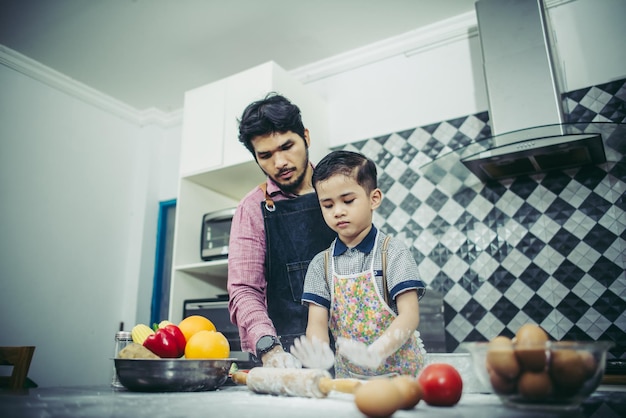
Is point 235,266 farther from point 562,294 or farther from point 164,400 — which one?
point 562,294

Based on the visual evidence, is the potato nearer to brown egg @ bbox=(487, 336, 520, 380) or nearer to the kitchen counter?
the kitchen counter

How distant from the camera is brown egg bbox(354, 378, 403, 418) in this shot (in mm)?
578

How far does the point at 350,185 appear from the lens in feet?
3.82

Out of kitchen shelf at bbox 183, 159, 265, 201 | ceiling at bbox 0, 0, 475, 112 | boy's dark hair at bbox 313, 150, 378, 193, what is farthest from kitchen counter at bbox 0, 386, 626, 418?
ceiling at bbox 0, 0, 475, 112

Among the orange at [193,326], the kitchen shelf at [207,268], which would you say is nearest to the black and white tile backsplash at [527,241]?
the kitchen shelf at [207,268]

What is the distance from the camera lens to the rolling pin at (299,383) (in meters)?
0.71

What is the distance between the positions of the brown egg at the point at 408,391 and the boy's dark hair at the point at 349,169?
606mm

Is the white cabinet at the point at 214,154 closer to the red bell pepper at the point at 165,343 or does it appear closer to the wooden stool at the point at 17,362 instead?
the wooden stool at the point at 17,362

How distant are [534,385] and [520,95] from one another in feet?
5.45

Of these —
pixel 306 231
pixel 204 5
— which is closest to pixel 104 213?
pixel 204 5

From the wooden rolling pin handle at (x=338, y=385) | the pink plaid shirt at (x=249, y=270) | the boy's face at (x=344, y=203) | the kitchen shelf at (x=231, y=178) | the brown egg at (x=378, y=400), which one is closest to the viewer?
the brown egg at (x=378, y=400)

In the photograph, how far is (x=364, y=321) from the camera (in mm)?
1154

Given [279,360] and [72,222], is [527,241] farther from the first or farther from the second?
[72,222]

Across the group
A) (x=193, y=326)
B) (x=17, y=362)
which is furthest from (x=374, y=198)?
(x=17, y=362)
